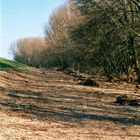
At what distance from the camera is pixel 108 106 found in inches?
695

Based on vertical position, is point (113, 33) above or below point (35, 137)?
above

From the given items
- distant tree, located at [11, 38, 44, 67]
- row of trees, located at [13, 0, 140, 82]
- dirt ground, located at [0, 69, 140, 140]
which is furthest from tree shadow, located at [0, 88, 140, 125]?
distant tree, located at [11, 38, 44, 67]

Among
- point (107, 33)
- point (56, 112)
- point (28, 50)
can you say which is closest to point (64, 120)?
point (56, 112)

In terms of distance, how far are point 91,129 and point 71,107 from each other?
4726 mm

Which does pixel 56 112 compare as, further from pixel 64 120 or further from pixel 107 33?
pixel 107 33

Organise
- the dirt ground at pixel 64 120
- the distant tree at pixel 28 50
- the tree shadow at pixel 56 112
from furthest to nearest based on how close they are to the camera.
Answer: the distant tree at pixel 28 50
the tree shadow at pixel 56 112
the dirt ground at pixel 64 120

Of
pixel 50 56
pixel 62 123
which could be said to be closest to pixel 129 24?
pixel 62 123

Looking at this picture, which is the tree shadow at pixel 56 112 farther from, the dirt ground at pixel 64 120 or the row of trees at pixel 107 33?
the row of trees at pixel 107 33

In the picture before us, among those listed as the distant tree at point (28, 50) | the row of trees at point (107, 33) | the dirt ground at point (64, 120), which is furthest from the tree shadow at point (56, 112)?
the distant tree at point (28, 50)

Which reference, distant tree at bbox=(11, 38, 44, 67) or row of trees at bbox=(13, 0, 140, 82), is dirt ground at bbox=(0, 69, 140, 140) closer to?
row of trees at bbox=(13, 0, 140, 82)

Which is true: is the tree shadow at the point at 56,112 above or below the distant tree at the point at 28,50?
below

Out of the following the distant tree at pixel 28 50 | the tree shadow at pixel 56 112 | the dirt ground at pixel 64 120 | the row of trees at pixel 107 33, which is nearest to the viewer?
the dirt ground at pixel 64 120

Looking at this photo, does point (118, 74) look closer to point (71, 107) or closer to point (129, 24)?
point (129, 24)

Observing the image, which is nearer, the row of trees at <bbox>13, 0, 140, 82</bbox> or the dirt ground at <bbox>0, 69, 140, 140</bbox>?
the dirt ground at <bbox>0, 69, 140, 140</bbox>
